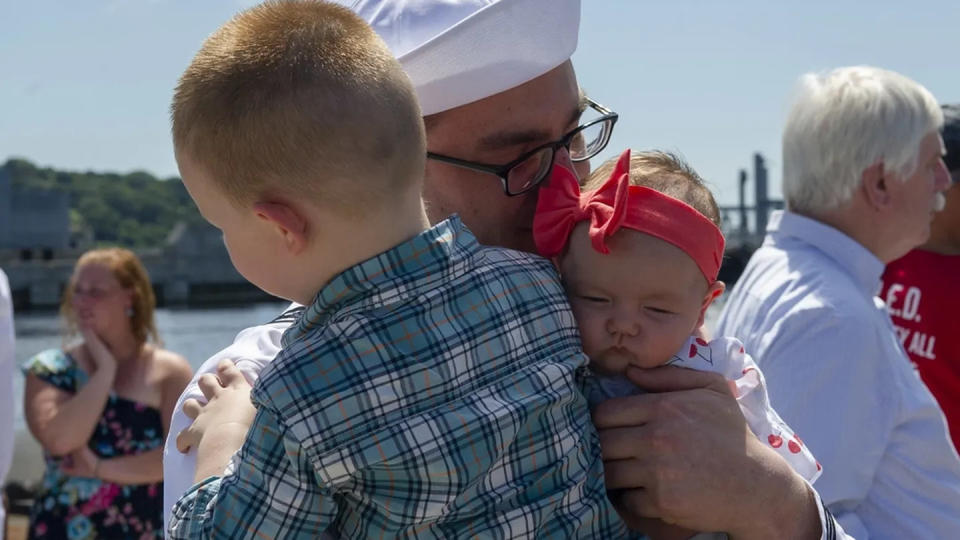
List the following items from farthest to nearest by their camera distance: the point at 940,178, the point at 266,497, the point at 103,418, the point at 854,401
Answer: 1. the point at 103,418
2. the point at 940,178
3. the point at 854,401
4. the point at 266,497

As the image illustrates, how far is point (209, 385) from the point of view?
1542 mm

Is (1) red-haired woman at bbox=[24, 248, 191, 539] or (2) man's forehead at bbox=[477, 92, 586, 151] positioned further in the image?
(1) red-haired woman at bbox=[24, 248, 191, 539]

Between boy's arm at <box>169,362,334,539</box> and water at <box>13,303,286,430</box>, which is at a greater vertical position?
boy's arm at <box>169,362,334,539</box>

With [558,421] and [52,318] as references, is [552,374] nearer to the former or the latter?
[558,421]

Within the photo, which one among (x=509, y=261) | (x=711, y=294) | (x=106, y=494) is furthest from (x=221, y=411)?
(x=106, y=494)

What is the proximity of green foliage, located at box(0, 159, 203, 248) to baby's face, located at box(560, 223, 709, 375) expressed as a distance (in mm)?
56356

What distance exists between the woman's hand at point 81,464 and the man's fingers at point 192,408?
3530mm

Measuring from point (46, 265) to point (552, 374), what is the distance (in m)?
44.5

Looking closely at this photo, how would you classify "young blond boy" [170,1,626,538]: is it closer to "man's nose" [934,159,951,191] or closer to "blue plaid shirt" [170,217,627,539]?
"blue plaid shirt" [170,217,627,539]

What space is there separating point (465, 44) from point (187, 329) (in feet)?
103

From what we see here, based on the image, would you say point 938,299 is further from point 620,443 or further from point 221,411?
point 221,411

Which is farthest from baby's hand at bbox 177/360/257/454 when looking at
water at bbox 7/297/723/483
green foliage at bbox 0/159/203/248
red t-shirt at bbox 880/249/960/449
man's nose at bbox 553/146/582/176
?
green foliage at bbox 0/159/203/248

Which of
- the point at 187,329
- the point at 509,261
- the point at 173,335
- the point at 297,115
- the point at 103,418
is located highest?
the point at 297,115

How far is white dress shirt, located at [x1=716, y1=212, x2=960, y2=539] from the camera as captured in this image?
2.54m
